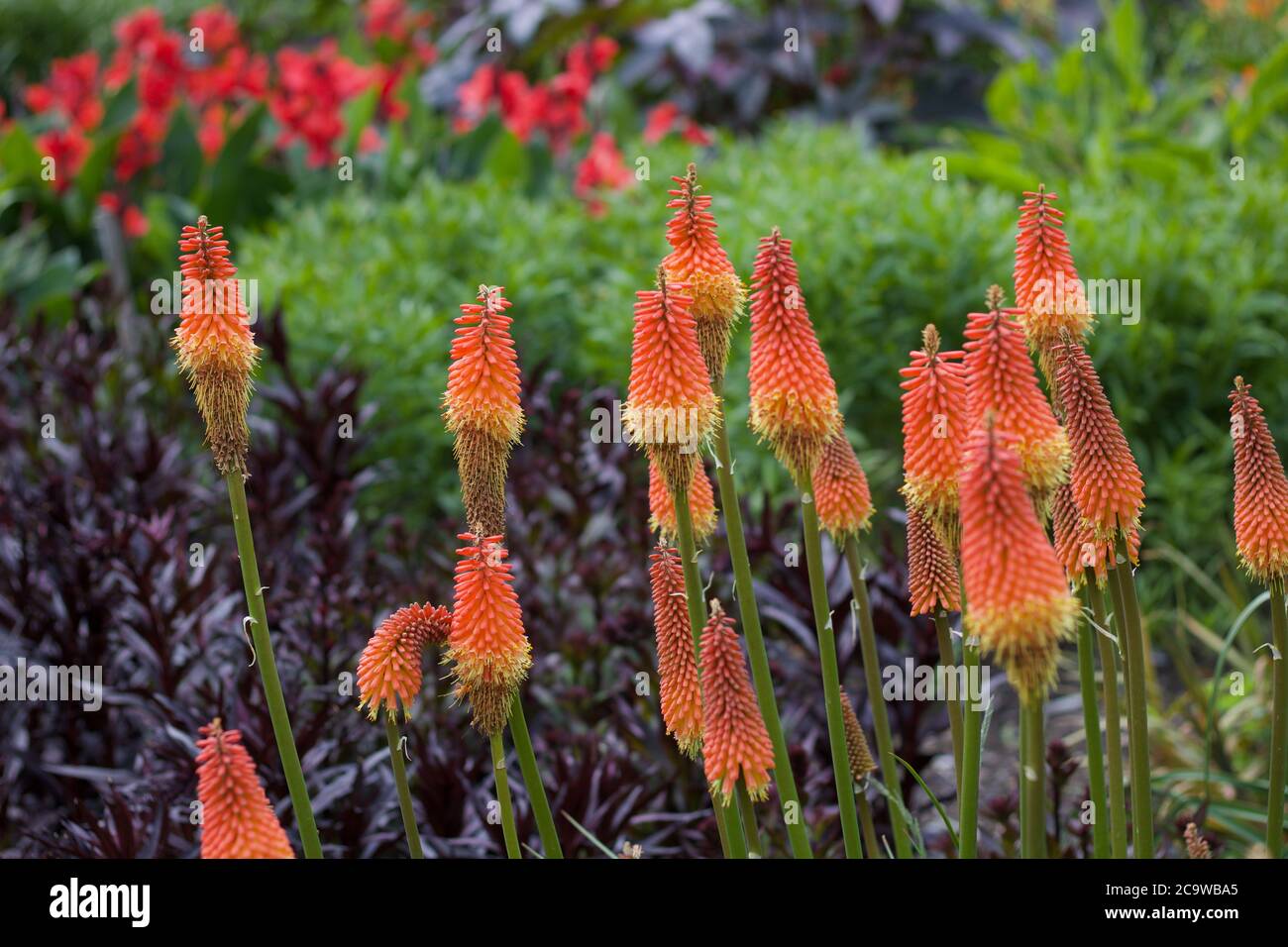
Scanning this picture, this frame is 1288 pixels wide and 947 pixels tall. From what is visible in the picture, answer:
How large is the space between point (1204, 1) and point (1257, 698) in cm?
610

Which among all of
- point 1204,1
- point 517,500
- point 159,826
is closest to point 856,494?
point 159,826

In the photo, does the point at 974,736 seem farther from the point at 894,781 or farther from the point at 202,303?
the point at 202,303

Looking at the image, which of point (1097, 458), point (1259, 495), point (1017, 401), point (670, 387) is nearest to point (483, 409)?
point (670, 387)

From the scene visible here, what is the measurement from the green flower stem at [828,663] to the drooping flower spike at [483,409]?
349mm

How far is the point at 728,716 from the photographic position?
1539 mm

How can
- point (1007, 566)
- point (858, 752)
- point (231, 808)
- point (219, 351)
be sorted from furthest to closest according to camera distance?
point (858, 752) → point (219, 351) → point (231, 808) → point (1007, 566)

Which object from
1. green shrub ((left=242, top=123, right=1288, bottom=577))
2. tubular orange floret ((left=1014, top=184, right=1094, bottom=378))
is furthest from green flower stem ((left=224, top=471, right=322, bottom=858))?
green shrub ((left=242, top=123, right=1288, bottom=577))

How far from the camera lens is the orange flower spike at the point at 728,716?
59.7 inches

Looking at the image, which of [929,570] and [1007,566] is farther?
[929,570]

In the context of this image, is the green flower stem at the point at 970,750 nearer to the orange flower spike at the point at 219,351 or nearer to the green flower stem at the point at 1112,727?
the green flower stem at the point at 1112,727

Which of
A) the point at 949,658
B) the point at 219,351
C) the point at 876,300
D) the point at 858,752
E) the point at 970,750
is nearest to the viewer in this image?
the point at 970,750

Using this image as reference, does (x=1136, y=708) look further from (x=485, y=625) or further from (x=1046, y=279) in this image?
(x=485, y=625)

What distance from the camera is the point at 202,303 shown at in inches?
62.6

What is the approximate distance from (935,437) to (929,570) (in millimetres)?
286
